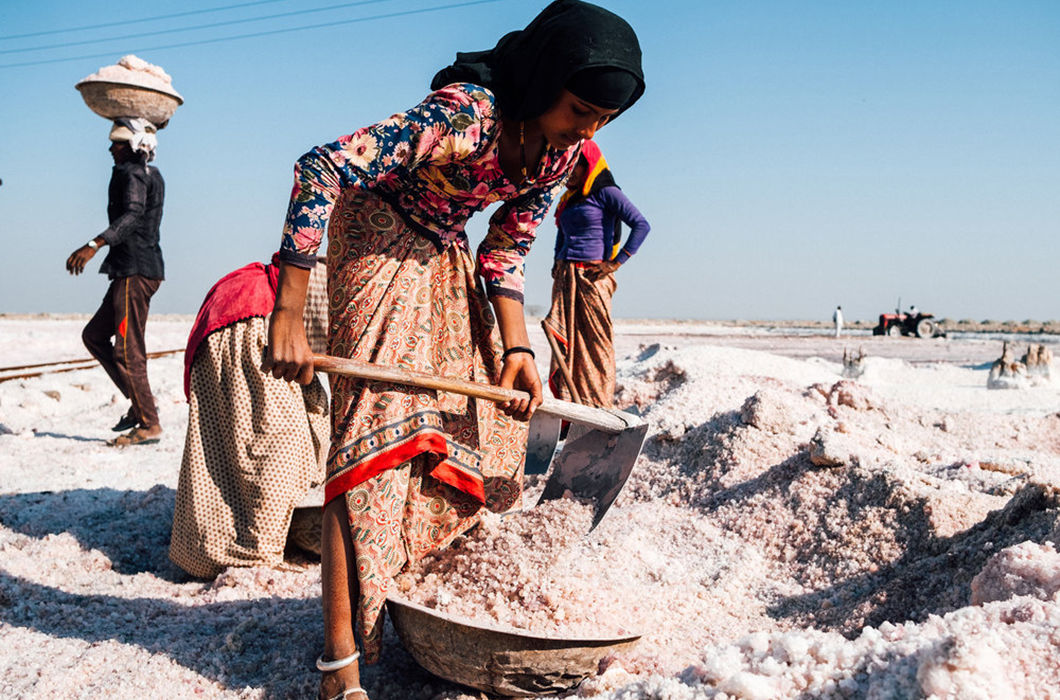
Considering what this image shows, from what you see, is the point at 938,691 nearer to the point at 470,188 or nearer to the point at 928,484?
the point at 470,188

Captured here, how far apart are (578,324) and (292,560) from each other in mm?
2541

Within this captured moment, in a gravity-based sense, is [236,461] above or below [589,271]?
below

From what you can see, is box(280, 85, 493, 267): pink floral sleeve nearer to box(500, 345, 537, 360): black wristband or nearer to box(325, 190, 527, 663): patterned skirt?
box(325, 190, 527, 663): patterned skirt

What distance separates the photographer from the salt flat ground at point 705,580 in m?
1.39

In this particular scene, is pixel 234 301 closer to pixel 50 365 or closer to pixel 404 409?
pixel 404 409

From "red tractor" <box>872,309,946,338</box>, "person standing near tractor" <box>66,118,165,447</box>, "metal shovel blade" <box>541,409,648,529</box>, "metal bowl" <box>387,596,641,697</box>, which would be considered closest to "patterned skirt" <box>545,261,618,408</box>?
"metal shovel blade" <box>541,409,648,529</box>

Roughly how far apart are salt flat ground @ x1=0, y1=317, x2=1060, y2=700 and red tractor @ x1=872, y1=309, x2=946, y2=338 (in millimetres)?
20854

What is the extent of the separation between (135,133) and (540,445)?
352 cm

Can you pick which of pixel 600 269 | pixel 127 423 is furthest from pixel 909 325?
pixel 127 423

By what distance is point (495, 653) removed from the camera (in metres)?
1.68

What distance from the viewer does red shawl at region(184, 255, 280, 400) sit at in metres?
2.75

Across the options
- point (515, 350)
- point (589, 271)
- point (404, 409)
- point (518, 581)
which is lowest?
point (518, 581)

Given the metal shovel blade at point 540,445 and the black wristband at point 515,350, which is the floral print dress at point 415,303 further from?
the metal shovel blade at point 540,445

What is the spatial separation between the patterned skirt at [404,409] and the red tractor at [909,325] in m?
24.0
